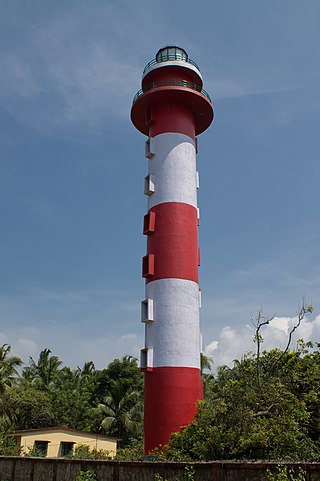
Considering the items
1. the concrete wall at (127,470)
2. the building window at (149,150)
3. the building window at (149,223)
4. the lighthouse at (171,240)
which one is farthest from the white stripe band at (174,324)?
the concrete wall at (127,470)

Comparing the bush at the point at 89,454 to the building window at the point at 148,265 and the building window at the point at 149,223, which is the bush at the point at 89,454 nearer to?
the building window at the point at 148,265

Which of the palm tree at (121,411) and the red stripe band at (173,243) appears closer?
the red stripe band at (173,243)

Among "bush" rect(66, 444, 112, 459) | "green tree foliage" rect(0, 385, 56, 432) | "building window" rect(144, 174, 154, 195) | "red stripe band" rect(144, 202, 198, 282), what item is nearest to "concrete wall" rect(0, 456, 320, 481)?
"bush" rect(66, 444, 112, 459)

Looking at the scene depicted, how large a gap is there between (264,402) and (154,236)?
A: 34.3 feet

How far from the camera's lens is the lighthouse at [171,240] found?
2092 centimetres

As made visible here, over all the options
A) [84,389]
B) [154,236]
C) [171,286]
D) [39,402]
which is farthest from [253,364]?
[84,389]

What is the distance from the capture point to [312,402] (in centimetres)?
1756

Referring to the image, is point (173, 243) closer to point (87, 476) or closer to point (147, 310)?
point (147, 310)

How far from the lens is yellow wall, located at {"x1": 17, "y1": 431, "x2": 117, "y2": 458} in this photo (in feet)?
97.8

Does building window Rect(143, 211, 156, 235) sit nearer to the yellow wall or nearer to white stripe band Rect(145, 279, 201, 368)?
white stripe band Rect(145, 279, 201, 368)

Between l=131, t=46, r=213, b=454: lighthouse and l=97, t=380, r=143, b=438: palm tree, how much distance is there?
20.0 metres

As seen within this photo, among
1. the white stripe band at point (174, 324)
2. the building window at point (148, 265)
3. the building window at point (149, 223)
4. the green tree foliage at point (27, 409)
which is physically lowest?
the green tree foliage at point (27, 409)

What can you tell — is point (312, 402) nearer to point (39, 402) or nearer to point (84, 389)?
point (39, 402)

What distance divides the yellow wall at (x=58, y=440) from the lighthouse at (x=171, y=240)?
35.8 ft
